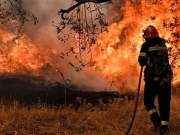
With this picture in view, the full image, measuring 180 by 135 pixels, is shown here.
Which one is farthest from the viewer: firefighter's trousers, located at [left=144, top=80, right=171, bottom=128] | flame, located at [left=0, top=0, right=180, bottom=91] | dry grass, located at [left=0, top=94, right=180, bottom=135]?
flame, located at [left=0, top=0, right=180, bottom=91]

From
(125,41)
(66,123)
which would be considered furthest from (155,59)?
(125,41)

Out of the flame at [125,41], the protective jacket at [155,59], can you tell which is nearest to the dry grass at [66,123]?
the protective jacket at [155,59]

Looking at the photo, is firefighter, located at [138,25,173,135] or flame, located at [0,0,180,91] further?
flame, located at [0,0,180,91]

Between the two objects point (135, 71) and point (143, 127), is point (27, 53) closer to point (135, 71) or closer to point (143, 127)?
point (135, 71)

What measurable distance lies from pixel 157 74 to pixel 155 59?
31 centimetres

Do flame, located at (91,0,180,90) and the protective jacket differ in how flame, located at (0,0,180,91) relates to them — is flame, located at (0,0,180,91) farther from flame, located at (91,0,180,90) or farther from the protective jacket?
the protective jacket

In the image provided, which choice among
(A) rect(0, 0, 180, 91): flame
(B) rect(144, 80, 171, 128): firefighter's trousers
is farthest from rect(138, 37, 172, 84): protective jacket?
(A) rect(0, 0, 180, 91): flame

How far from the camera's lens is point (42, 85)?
92.9 feet

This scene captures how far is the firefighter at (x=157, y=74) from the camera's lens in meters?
6.27

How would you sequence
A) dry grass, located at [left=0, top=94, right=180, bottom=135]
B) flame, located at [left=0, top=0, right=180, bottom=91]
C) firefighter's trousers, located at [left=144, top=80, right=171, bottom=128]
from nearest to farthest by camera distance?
dry grass, located at [left=0, top=94, right=180, bottom=135], firefighter's trousers, located at [left=144, top=80, right=171, bottom=128], flame, located at [left=0, top=0, right=180, bottom=91]

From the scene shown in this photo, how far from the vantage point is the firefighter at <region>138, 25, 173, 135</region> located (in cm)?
627

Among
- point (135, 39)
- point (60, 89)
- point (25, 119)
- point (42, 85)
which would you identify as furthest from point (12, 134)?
point (42, 85)

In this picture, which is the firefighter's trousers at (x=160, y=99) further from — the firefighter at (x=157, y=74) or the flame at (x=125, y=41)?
the flame at (x=125, y=41)

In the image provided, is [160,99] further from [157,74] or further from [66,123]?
[66,123]
